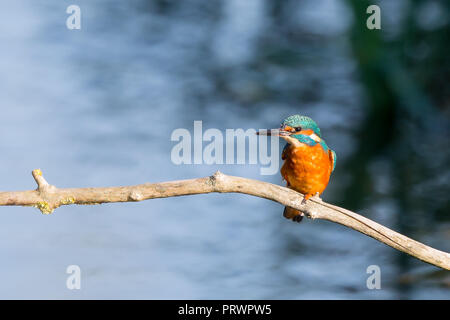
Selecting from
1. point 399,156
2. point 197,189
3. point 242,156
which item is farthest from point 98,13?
point 197,189

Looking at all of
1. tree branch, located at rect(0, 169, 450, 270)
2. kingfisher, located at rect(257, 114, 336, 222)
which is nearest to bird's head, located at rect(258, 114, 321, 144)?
kingfisher, located at rect(257, 114, 336, 222)

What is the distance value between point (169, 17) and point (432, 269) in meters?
4.36

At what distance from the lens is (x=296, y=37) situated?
742 centimetres

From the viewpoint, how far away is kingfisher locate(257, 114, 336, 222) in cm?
243

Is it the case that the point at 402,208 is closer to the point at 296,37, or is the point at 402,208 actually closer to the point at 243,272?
the point at 243,272

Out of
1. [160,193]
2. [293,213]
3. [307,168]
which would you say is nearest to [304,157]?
[307,168]

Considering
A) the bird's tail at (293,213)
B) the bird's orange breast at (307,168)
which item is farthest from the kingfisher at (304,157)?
the bird's tail at (293,213)

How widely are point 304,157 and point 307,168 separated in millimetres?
54

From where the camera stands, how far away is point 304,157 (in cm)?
248

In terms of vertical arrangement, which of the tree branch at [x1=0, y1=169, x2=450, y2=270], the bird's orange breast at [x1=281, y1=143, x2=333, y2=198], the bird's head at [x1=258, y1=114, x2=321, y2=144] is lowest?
the tree branch at [x1=0, y1=169, x2=450, y2=270]

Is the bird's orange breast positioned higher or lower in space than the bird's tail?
higher


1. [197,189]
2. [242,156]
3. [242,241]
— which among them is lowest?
[197,189]

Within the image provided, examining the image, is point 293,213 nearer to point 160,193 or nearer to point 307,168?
point 307,168

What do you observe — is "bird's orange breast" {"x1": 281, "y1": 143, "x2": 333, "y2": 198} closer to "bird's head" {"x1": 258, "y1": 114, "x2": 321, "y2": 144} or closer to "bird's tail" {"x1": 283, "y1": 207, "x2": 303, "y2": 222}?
"bird's head" {"x1": 258, "y1": 114, "x2": 321, "y2": 144}
